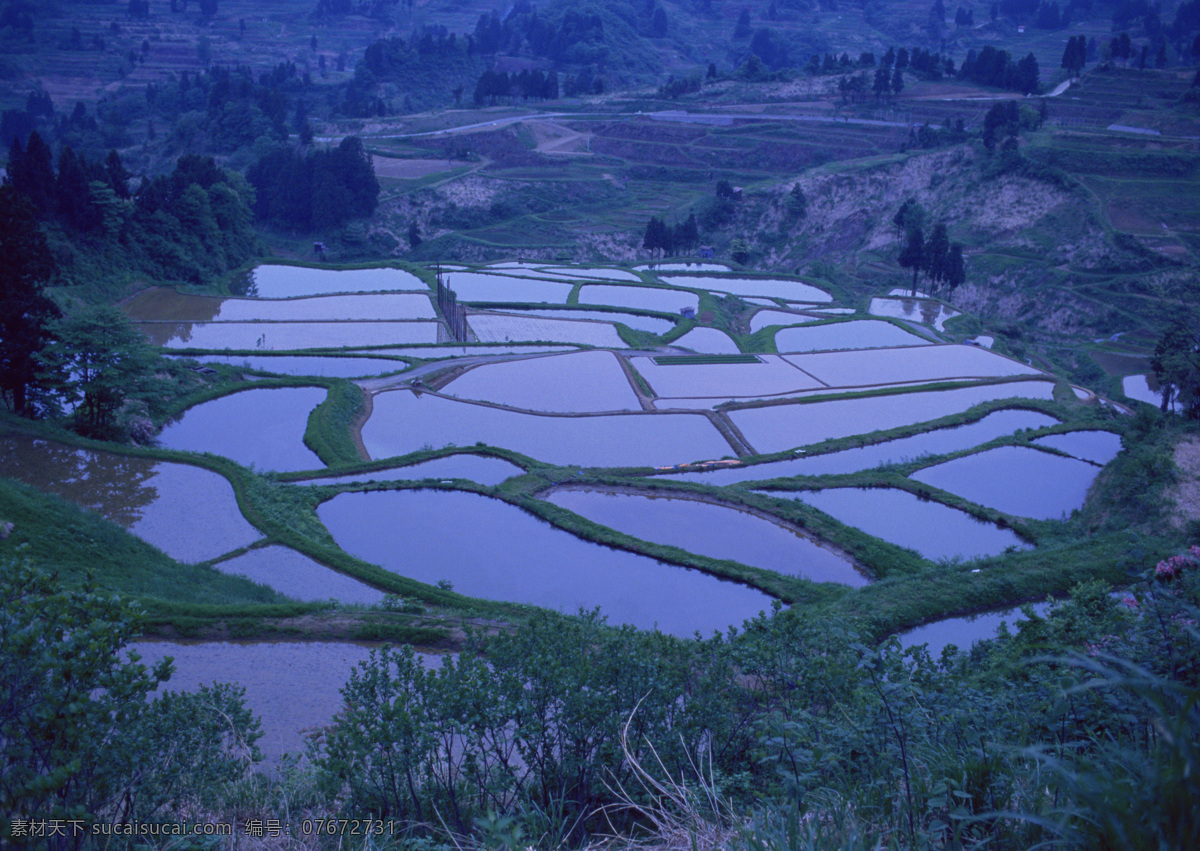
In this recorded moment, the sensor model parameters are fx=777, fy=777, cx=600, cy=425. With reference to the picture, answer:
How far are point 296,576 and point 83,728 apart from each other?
27.9 feet

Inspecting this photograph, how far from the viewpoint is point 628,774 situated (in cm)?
525

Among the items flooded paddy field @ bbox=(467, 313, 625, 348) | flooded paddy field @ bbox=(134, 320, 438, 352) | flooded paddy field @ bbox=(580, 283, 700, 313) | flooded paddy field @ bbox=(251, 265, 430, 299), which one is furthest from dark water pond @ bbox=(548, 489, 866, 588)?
flooded paddy field @ bbox=(251, 265, 430, 299)

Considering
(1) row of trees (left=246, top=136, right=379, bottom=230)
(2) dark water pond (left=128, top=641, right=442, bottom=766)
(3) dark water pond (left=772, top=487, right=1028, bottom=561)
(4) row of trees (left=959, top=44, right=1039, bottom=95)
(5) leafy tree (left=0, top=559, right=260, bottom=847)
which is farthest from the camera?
(4) row of trees (left=959, top=44, right=1039, bottom=95)

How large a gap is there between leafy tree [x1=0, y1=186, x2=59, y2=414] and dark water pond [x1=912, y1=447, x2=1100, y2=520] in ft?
65.8

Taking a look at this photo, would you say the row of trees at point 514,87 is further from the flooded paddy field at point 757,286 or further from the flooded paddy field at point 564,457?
the flooded paddy field at point 564,457

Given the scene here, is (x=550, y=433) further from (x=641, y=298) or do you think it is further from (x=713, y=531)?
(x=641, y=298)

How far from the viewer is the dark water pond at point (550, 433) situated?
62.8 feet

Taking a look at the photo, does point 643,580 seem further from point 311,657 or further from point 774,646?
point 774,646

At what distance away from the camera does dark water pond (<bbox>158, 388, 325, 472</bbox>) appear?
18302 mm

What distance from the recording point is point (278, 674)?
9.07 meters

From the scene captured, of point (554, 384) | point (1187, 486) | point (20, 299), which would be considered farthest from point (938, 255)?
point (20, 299)

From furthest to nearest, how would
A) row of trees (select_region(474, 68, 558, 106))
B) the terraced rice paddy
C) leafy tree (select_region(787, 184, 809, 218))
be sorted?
row of trees (select_region(474, 68, 558, 106)) < leafy tree (select_region(787, 184, 809, 218)) < the terraced rice paddy

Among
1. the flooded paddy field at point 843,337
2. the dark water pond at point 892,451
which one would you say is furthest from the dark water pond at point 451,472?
the flooded paddy field at point 843,337

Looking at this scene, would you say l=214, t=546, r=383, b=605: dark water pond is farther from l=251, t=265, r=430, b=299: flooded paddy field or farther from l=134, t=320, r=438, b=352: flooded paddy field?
l=251, t=265, r=430, b=299: flooded paddy field
